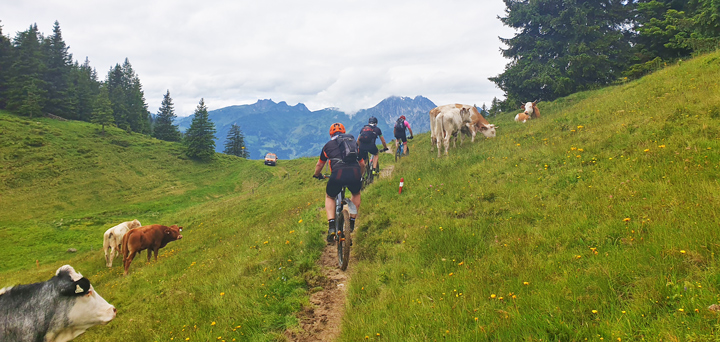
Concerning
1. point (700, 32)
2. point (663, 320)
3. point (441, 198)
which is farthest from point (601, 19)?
point (663, 320)

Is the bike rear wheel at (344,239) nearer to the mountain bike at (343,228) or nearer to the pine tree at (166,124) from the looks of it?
the mountain bike at (343,228)

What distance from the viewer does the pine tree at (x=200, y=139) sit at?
48312 millimetres

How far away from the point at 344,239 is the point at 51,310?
478 centimetres

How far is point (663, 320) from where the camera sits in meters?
2.39

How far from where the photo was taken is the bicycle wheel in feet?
20.7

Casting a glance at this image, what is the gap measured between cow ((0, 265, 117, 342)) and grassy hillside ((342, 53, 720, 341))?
426 cm

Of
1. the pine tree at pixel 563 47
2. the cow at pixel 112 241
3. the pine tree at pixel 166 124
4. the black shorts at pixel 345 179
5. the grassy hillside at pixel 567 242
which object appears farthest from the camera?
the pine tree at pixel 166 124

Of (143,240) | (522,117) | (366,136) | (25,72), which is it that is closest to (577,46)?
(522,117)

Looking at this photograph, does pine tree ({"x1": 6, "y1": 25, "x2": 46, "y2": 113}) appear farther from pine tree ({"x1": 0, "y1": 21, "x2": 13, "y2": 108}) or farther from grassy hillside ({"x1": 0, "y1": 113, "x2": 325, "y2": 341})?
grassy hillside ({"x1": 0, "y1": 113, "x2": 325, "y2": 341})

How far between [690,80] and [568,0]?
1608 centimetres

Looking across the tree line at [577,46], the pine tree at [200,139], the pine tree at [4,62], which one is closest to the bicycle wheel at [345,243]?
the tree line at [577,46]

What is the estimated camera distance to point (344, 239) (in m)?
6.34

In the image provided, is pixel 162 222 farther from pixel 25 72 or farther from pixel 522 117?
pixel 25 72

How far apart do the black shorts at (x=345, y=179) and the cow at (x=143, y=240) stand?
8.19 meters
